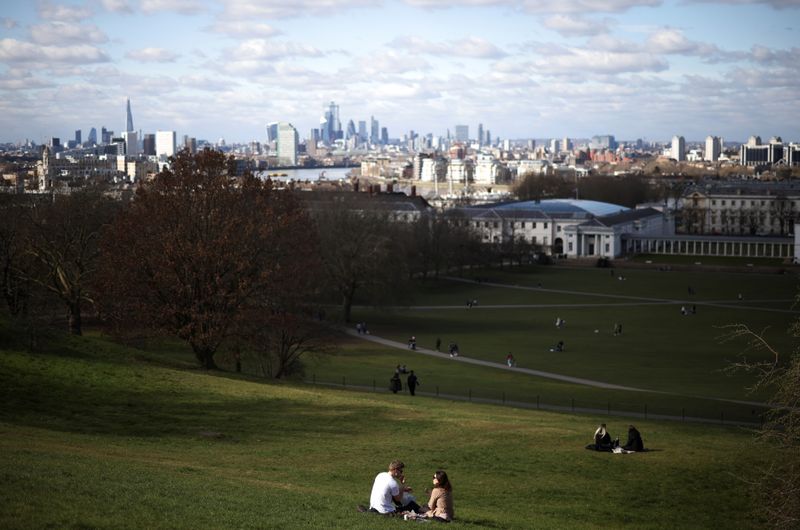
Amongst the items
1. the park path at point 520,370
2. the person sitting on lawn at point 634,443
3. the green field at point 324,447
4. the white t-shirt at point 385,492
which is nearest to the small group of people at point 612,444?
the person sitting on lawn at point 634,443

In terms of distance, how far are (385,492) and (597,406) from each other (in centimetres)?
2581

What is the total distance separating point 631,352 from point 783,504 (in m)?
43.8

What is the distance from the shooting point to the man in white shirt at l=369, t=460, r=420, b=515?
56.5ft

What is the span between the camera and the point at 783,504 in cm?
1834

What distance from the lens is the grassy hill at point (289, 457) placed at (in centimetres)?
1656

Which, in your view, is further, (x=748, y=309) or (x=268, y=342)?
(x=748, y=309)

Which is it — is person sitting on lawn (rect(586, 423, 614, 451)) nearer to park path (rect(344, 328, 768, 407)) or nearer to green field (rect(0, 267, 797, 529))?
green field (rect(0, 267, 797, 529))

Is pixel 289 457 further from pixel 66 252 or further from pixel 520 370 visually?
pixel 520 370

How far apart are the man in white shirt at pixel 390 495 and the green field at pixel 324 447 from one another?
39 cm

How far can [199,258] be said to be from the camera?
41.7 m

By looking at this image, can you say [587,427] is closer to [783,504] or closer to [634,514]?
[634,514]

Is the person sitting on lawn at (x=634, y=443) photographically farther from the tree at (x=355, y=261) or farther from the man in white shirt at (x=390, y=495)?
the tree at (x=355, y=261)

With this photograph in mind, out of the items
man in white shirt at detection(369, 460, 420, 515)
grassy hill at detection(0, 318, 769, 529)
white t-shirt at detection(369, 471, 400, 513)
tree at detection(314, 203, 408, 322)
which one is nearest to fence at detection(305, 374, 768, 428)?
grassy hill at detection(0, 318, 769, 529)

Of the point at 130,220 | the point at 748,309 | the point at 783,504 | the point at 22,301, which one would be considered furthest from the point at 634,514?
the point at 748,309
